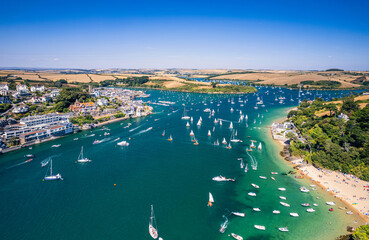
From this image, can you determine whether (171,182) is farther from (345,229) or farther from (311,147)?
(311,147)

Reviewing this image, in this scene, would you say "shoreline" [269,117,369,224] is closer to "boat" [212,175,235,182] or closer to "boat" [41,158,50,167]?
"boat" [212,175,235,182]

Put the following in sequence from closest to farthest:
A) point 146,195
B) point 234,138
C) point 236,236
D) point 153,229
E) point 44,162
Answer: point 236,236 → point 153,229 → point 146,195 → point 44,162 → point 234,138

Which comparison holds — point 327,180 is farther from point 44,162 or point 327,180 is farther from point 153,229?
point 44,162

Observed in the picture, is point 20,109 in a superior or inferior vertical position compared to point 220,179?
superior

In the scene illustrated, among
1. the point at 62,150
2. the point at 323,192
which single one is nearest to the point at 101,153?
the point at 62,150

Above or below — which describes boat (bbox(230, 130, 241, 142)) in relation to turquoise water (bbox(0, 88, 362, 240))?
above

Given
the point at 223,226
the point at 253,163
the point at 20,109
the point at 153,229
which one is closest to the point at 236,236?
the point at 223,226

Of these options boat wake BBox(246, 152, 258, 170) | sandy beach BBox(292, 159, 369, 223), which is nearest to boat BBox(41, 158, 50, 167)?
boat wake BBox(246, 152, 258, 170)

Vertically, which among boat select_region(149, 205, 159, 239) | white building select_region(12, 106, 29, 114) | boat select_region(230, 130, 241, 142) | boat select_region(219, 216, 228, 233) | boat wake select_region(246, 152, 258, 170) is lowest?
boat select_region(219, 216, 228, 233)

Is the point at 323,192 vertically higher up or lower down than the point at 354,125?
lower down
